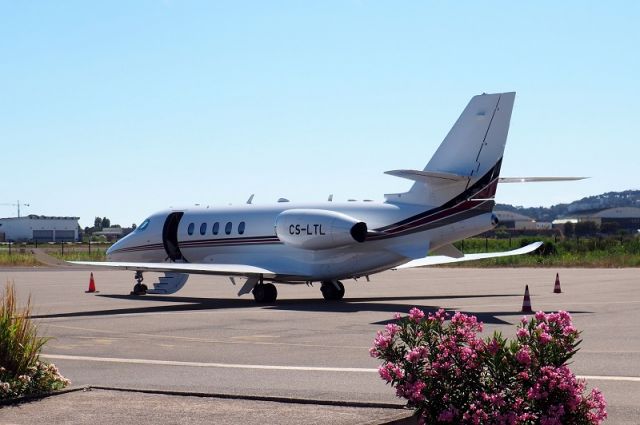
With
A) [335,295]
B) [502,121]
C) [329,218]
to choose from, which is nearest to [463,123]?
[502,121]

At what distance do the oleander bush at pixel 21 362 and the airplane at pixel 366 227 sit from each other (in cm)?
1445

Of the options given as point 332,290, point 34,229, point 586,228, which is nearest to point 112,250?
point 332,290

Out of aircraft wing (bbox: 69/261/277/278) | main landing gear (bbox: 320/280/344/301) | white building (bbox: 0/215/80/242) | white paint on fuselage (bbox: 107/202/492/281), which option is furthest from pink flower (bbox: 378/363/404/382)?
white building (bbox: 0/215/80/242)

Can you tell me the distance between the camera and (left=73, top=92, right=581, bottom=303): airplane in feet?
85.6

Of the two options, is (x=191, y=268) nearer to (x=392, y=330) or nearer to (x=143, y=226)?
(x=143, y=226)

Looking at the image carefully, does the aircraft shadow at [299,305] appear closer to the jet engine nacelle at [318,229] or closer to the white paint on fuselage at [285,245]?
the white paint on fuselage at [285,245]

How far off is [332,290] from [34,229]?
410 ft

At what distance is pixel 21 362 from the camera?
1064cm

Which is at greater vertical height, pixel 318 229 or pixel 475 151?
pixel 475 151

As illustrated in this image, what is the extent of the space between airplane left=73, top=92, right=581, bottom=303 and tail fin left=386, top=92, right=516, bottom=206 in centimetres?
3

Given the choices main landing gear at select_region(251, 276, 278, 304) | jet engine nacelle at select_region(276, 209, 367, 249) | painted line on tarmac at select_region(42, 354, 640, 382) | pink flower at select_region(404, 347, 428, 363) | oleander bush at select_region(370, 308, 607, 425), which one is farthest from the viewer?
main landing gear at select_region(251, 276, 278, 304)

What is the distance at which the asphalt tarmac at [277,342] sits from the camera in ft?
34.1

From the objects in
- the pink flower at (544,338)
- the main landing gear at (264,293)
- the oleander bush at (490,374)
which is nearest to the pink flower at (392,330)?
the oleander bush at (490,374)

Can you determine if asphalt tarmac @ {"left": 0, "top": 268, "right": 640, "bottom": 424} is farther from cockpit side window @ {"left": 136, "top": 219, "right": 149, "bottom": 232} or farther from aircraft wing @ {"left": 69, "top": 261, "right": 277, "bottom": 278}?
cockpit side window @ {"left": 136, "top": 219, "right": 149, "bottom": 232}
